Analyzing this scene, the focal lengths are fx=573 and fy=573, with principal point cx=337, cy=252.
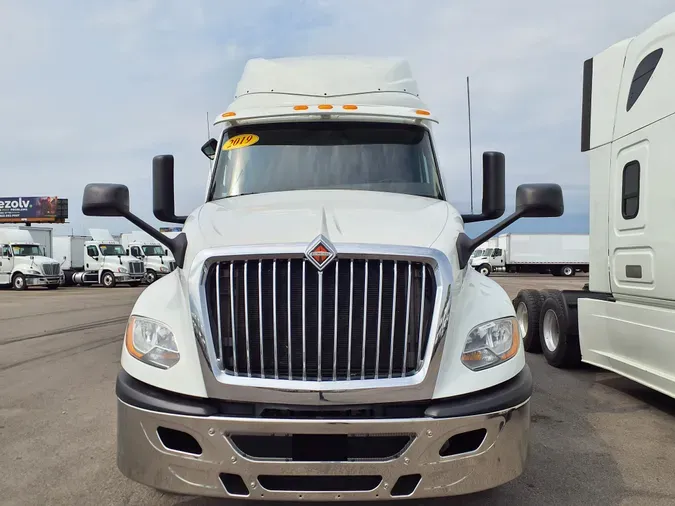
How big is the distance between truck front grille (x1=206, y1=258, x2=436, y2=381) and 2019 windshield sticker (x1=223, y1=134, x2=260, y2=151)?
1883 mm

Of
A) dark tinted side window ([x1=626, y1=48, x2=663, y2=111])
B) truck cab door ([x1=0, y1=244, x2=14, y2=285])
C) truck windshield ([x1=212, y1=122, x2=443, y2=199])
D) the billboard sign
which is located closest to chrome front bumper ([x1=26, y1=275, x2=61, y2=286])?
truck cab door ([x1=0, y1=244, x2=14, y2=285])

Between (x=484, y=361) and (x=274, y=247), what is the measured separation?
1.18 m

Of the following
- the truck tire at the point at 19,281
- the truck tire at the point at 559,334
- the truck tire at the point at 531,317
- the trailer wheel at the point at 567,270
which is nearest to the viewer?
the truck tire at the point at 559,334

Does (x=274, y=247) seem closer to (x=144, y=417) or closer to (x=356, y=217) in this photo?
(x=356, y=217)

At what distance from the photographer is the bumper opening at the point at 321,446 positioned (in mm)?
2596

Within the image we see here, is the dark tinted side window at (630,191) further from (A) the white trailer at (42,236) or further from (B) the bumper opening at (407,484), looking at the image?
(A) the white trailer at (42,236)

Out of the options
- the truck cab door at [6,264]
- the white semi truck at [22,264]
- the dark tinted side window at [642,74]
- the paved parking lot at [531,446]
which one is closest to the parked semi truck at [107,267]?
the white semi truck at [22,264]

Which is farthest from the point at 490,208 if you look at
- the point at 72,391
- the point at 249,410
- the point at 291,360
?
the point at 72,391

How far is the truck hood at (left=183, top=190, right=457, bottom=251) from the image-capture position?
292 centimetres

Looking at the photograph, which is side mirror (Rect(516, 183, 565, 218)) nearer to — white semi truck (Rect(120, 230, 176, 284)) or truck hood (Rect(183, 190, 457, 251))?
truck hood (Rect(183, 190, 457, 251))

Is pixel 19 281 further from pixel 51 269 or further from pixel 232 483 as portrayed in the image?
pixel 232 483

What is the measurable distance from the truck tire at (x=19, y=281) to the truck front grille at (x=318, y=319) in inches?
1146

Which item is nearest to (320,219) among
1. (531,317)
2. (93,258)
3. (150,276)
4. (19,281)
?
(531,317)

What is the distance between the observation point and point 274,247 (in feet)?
9.04
